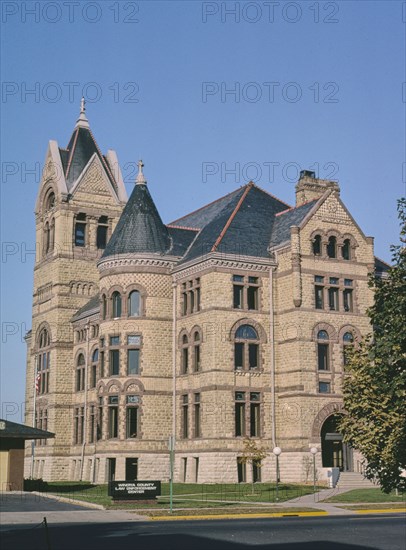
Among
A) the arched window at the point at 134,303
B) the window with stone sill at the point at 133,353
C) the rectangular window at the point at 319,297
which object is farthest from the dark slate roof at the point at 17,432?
the rectangular window at the point at 319,297

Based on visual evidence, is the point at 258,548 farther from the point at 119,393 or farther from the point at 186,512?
the point at 119,393

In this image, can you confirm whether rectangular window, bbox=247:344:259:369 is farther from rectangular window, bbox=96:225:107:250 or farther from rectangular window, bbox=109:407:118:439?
rectangular window, bbox=96:225:107:250

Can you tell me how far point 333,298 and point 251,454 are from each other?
38.4ft

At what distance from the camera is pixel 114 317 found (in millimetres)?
58312

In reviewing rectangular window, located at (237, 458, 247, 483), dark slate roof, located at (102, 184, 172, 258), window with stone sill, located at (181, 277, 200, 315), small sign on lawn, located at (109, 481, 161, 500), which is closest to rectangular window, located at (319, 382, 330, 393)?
rectangular window, located at (237, 458, 247, 483)

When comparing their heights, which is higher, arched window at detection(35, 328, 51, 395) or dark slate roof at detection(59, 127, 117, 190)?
dark slate roof at detection(59, 127, 117, 190)

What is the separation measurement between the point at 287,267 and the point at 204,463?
1365 centimetres

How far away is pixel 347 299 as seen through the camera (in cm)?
5666

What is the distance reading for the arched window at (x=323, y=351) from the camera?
54688mm

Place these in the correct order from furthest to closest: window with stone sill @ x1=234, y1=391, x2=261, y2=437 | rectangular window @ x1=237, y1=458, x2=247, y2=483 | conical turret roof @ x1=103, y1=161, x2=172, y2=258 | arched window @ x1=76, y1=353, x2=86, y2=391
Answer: arched window @ x1=76, y1=353, x2=86, y2=391
conical turret roof @ x1=103, y1=161, x2=172, y2=258
window with stone sill @ x1=234, y1=391, x2=261, y2=437
rectangular window @ x1=237, y1=458, x2=247, y2=483

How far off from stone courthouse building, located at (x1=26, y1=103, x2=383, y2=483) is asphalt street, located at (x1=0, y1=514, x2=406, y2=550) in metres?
22.7

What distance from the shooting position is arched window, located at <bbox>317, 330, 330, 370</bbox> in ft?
179

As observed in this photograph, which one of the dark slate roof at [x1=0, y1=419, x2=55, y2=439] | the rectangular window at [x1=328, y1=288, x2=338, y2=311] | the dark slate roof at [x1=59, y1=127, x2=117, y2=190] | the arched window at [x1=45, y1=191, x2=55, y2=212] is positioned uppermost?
the dark slate roof at [x1=59, y1=127, x2=117, y2=190]

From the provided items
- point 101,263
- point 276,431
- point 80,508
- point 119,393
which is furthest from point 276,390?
Answer: point 80,508
